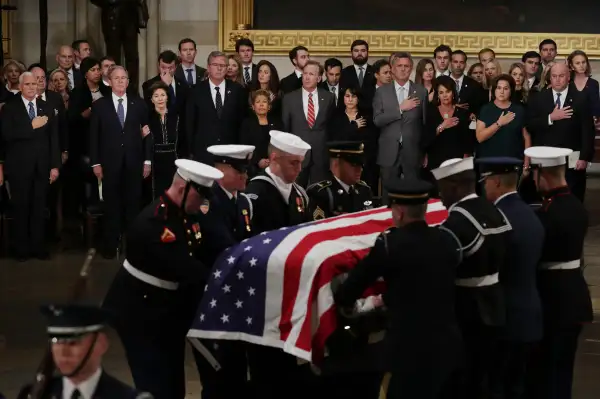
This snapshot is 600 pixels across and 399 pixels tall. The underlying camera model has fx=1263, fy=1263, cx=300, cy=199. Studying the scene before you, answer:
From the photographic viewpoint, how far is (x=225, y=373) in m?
5.42

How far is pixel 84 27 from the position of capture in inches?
538

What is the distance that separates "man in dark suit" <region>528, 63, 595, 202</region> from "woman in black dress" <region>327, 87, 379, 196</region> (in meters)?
1.27

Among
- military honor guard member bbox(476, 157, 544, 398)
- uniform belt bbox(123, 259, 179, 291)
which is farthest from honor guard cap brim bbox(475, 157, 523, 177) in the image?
uniform belt bbox(123, 259, 179, 291)

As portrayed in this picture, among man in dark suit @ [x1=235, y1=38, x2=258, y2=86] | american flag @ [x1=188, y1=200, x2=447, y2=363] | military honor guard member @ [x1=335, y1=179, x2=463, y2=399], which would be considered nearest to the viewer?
military honor guard member @ [x1=335, y1=179, x2=463, y2=399]

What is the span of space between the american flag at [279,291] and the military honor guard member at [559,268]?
0.86 meters

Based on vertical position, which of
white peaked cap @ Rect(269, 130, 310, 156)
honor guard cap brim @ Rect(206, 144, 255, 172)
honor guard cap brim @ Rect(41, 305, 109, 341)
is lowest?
honor guard cap brim @ Rect(41, 305, 109, 341)

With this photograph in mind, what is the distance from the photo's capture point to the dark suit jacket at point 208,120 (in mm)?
9797

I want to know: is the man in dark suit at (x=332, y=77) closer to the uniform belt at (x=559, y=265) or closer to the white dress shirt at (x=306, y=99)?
the white dress shirt at (x=306, y=99)

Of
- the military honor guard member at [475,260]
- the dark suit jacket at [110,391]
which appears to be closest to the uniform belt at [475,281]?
the military honor guard member at [475,260]

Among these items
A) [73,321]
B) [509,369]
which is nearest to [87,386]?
[73,321]

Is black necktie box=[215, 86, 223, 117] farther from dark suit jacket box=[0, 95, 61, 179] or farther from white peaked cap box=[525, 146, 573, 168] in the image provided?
white peaked cap box=[525, 146, 573, 168]

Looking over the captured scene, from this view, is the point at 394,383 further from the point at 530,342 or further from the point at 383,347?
the point at 530,342

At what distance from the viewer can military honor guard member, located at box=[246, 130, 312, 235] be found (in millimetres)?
5695

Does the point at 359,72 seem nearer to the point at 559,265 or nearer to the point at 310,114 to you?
the point at 310,114
